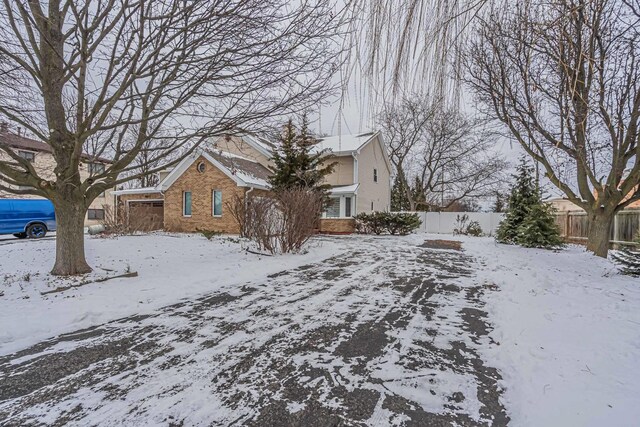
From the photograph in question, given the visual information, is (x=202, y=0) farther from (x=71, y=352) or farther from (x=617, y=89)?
(x=617, y=89)

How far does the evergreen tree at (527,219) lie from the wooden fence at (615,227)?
1.64 metres

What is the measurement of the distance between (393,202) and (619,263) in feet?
96.5

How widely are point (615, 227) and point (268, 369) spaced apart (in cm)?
1356

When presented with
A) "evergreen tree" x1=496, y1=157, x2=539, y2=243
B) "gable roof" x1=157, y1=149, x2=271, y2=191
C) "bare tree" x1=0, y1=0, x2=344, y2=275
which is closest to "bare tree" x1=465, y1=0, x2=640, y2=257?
"evergreen tree" x1=496, y1=157, x2=539, y2=243

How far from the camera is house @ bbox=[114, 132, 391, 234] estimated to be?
52.5ft

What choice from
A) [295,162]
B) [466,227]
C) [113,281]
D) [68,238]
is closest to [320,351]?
[113,281]

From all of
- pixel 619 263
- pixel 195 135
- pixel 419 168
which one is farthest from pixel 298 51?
pixel 419 168

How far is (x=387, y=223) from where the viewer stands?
17328mm

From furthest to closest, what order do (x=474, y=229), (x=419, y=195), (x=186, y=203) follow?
(x=419, y=195) < (x=474, y=229) < (x=186, y=203)

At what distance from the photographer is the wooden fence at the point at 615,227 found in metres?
9.89

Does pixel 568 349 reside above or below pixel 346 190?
below

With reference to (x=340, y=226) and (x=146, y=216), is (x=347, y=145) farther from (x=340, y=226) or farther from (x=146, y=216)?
(x=146, y=216)

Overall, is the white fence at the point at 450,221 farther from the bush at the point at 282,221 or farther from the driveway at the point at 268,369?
the driveway at the point at 268,369

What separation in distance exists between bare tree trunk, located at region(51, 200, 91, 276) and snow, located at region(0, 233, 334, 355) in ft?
0.90
